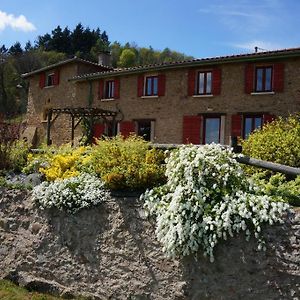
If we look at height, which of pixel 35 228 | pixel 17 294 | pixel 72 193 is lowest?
pixel 17 294

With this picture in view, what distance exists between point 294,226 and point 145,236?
6.62 feet

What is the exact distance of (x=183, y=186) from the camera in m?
5.78

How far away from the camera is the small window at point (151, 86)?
22.3 m

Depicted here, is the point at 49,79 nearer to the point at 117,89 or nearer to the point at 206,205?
the point at 117,89

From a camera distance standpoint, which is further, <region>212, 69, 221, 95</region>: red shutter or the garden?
<region>212, 69, 221, 95</region>: red shutter

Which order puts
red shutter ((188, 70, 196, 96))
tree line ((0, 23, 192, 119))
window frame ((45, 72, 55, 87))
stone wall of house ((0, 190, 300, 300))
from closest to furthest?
1. stone wall of house ((0, 190, 300, 300))
2. red shutter ((188, 70, 196, 96))
3. window frame ((45, 72, 55, 87))
4. tree line ((0, 23, 192, 119))

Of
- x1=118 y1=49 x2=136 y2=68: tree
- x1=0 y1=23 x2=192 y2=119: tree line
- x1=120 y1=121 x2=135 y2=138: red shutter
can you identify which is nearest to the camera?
x1=120 y1=121 x2=135 y2=138: red shutter

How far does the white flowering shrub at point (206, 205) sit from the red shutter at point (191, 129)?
14.6m

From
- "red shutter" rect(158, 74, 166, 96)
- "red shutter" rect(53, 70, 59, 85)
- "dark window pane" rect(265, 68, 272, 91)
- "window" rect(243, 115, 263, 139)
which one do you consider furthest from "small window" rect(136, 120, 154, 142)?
"red shutter" rect(53, 70, 59, 85)

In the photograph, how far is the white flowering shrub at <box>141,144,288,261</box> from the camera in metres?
5.21

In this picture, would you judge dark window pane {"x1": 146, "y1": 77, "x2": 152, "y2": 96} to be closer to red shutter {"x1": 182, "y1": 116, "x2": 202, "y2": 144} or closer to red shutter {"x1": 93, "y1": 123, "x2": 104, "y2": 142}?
red shutter {"x1": 182, "y1": 116, "x2": 202, "y2": 144}

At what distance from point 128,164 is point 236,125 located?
13456mm

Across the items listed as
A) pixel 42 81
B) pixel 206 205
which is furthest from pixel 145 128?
pixel 206 205

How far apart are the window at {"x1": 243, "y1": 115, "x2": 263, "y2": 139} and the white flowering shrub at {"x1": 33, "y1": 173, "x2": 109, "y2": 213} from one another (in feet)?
42.7
